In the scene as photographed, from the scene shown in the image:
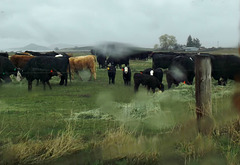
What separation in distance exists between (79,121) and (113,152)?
6.69 ft

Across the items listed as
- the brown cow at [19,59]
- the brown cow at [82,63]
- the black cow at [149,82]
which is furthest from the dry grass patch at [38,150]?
the brown cow at [19,59]

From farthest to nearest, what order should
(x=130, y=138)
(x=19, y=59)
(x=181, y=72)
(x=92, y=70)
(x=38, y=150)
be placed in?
(x=19, y=59) → (x=92, y=70) → (x=181, y=72) → (x=130, y=138) → (x=38, y=150)

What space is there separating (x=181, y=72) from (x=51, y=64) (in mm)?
7175

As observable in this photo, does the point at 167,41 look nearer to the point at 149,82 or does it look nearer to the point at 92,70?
the point at 149,82

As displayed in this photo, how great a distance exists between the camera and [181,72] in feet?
52.5

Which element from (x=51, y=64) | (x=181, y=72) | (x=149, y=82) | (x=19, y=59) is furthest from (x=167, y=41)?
(x=19, y=59)

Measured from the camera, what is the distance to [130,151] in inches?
169

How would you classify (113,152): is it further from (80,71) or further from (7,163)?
(80,71)

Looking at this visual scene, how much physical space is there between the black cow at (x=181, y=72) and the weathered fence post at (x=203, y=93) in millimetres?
7887

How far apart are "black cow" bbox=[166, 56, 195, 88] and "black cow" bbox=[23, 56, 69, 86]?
5813 mm

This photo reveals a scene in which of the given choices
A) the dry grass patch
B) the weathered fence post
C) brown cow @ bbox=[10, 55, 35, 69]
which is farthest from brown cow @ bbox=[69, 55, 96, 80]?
the dry grass patch

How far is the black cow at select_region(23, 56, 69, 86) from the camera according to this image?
626 inches

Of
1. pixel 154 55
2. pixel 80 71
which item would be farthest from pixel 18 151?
pixel 154 55

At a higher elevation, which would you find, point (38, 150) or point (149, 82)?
point (149, 82)
